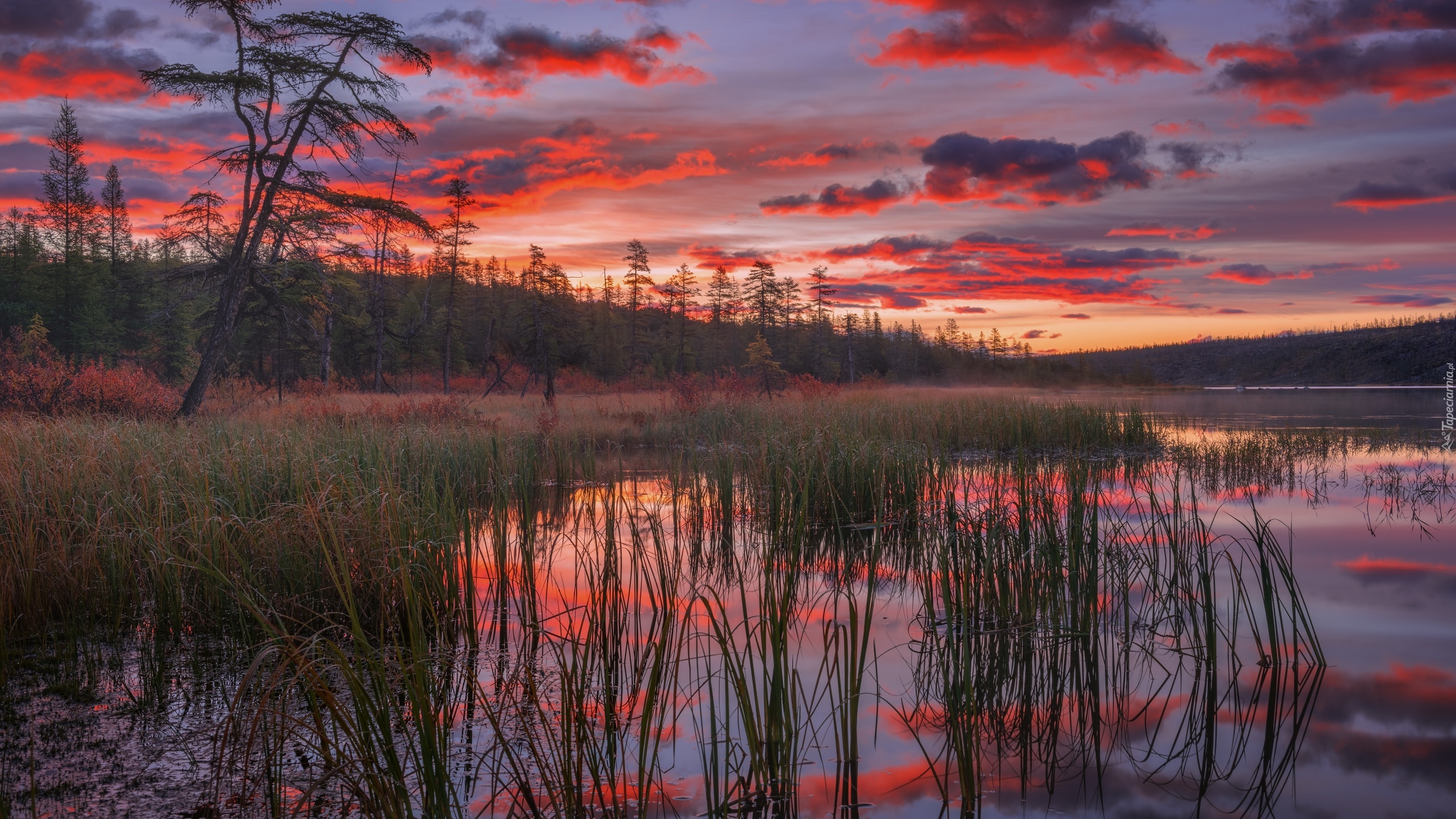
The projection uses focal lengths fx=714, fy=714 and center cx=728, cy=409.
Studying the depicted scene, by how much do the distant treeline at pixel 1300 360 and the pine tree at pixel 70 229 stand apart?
99420 mm

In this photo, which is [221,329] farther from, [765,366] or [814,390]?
[765,366]

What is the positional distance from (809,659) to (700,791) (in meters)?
1.88

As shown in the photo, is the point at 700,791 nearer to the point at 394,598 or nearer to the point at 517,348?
the point at 394,598

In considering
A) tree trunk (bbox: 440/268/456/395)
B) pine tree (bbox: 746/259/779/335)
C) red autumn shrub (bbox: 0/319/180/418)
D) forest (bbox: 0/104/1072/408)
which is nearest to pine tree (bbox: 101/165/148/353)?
forest (bbox: 0/104/1072/408)

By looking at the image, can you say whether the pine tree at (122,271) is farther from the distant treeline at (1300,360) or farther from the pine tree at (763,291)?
the distant treeline at (1300,360)

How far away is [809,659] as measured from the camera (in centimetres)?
502

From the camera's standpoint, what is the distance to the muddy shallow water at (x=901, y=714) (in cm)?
311

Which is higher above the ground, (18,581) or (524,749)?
(18,581)

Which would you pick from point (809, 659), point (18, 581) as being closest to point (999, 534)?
point (809, 659)

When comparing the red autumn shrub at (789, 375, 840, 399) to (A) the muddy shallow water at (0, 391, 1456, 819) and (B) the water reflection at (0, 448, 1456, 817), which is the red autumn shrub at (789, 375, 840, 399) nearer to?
(A) the muddy shallow water at (0, 391, 1456, 819)

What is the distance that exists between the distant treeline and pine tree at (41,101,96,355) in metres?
99.4

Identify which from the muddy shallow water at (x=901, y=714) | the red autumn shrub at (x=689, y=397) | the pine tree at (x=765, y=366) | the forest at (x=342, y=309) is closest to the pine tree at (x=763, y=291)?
the forest at (x=342, y=309)

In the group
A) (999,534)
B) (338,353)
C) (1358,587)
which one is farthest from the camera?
(338,353)

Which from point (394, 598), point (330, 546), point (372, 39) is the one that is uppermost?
point (372, 39)
